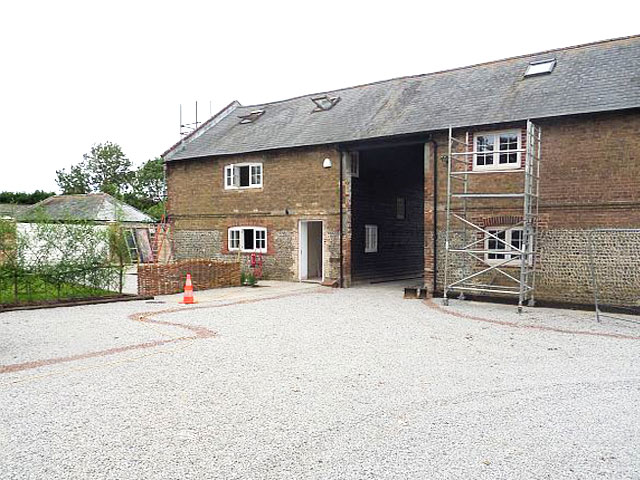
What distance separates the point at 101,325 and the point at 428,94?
1236 centimetres

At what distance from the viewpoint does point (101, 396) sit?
5.74 m

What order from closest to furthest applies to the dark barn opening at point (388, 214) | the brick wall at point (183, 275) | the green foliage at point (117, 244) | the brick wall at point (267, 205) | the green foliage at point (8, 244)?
the green foliage at point (8, 244) < the green foliage at point (117, 244) < the brick wall at point (183, 275) < the brick wall at point (267, 205) < the dark barn opening at point (388, 214)

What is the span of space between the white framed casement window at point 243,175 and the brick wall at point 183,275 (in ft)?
11.9

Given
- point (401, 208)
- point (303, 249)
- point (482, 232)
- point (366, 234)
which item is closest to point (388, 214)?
point (401, 208)

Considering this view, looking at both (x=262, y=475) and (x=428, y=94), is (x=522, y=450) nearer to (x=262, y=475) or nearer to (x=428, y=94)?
(x=262, y=475)

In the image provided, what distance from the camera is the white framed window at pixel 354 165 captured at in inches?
685

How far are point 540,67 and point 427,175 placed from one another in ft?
15.5

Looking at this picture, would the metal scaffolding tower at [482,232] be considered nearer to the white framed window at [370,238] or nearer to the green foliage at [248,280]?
the white framed window at [370,238]

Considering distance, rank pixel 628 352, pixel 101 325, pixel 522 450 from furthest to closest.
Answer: pixel 101 325
pixel 628 352
pixel 522 450

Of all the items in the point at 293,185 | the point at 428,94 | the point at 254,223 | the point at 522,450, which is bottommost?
the point at 522,450

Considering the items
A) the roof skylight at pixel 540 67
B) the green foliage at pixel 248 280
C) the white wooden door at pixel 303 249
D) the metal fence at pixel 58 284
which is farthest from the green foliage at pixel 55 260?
the roof skylight at pixel 540 67

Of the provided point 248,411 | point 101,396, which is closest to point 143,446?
point 248,411

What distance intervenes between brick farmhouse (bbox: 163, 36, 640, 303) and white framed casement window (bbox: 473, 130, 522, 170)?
0.03 m

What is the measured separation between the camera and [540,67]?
15.4 metres
